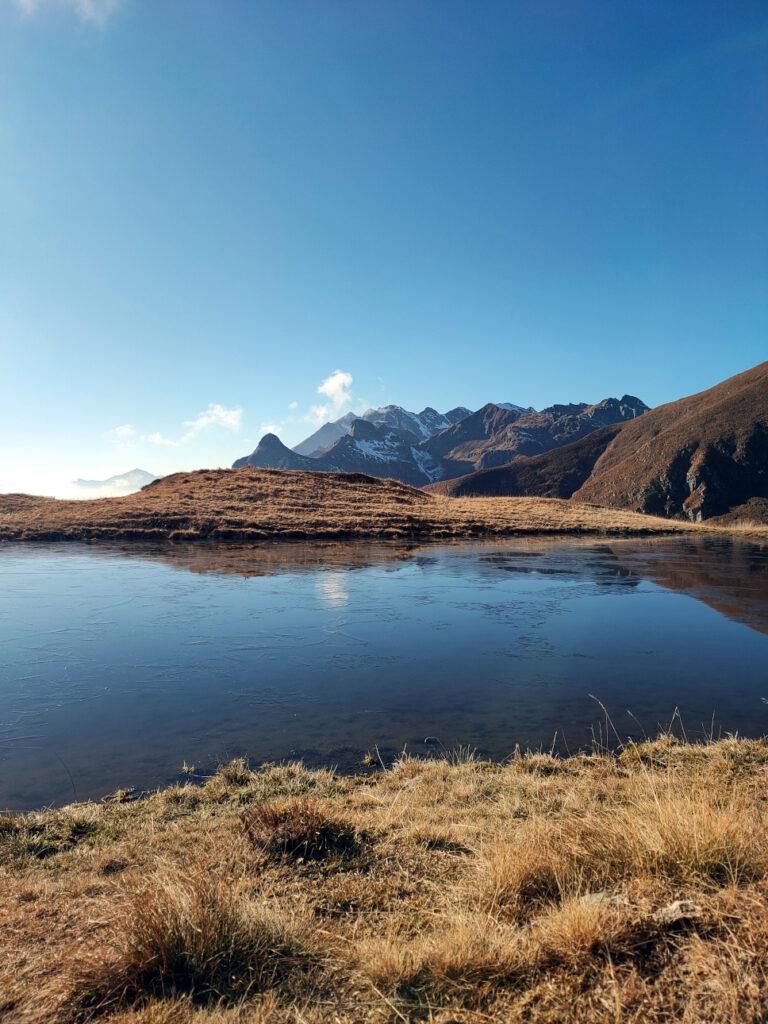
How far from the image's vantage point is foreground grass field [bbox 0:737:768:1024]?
3.00m

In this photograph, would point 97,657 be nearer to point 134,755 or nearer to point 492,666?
point 134,755

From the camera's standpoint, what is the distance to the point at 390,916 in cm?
398

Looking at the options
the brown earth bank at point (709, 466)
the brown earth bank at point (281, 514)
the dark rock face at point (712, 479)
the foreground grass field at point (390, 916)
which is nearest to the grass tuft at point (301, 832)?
the foreground grass field at point (390, 916)

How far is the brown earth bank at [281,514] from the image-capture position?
42.5m

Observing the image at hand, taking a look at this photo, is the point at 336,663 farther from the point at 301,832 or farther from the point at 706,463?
the point at 706,463

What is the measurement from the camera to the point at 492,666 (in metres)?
13.3

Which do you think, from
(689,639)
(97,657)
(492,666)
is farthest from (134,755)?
(689,639)

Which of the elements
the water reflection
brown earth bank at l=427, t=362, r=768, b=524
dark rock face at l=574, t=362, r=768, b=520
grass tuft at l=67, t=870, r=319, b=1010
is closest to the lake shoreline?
the water reflection

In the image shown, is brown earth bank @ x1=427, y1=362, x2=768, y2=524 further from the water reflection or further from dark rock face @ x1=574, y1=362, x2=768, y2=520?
the water reflection

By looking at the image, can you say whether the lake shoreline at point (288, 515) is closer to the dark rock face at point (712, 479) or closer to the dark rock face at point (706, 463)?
the dark rock face at point (712, 479)

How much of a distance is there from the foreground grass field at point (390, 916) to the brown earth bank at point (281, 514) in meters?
36.2

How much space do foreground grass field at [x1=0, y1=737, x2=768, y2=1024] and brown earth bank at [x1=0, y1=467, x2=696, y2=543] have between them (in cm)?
3620

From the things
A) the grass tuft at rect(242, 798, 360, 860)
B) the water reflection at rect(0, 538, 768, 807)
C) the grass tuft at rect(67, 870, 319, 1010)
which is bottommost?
the water reflection at rect(0, 538, 768, 807)

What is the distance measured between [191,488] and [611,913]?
58.4 metres
